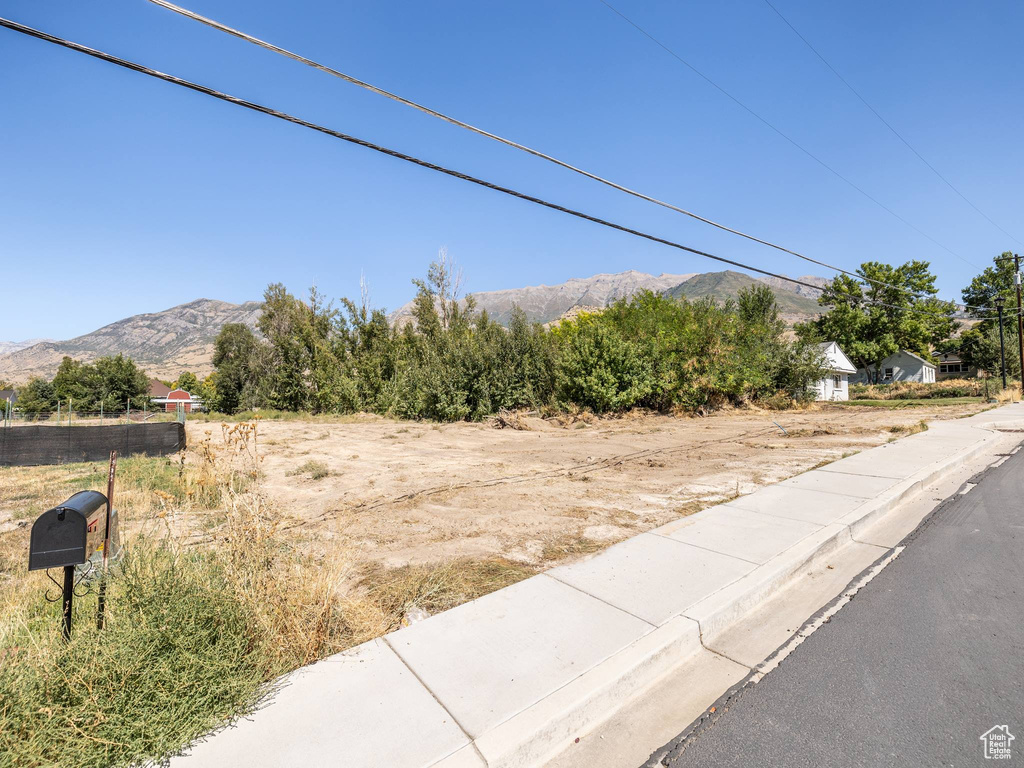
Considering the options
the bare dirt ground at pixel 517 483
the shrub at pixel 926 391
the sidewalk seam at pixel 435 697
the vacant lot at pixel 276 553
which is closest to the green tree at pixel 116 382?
the vacant lot at pixel 276 553

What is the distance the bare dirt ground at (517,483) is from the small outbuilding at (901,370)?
5146 centimetres

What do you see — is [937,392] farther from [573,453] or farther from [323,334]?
[323,334]

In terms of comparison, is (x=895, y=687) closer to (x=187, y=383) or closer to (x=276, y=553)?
(x=276, y=553)

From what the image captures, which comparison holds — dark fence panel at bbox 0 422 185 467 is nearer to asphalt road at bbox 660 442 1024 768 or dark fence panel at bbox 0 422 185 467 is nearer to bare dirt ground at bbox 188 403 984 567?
bare dirt ground at bbox 188 403 984 567

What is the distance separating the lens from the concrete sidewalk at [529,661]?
2.36m

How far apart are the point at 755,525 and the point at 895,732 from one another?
3200 mm

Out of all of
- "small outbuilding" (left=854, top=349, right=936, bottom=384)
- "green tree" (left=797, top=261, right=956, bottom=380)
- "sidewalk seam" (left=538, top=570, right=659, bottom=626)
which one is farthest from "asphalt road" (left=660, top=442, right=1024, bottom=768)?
"small outbuilding" (left=854, top=349, right=936, bottom=384)

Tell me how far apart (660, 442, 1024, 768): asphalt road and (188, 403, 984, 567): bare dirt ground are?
239 cm

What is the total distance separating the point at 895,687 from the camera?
2852mm

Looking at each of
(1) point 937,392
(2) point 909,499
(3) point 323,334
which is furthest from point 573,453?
(1) point 937,392

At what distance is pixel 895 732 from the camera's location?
2.50m

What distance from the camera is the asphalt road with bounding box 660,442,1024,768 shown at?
7.89ft

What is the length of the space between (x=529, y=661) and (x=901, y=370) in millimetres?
72512

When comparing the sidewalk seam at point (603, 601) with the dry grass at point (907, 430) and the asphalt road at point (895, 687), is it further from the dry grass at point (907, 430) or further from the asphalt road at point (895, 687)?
the dry grass at point (907, 430)
